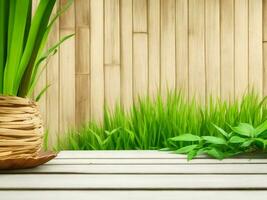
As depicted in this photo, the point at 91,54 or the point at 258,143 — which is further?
the point at 91,54

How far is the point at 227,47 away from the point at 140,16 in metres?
0.43

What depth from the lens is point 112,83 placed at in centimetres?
214

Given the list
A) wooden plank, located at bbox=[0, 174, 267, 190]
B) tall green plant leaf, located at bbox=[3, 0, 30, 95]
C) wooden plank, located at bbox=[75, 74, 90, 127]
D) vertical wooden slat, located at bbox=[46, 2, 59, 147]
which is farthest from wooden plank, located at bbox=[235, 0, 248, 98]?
tall green plant leaf, located at bbox=[3, 0, 30, 95]

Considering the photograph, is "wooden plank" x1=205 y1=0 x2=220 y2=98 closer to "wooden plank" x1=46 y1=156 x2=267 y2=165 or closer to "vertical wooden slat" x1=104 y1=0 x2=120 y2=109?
"vertical wooden slat" x1=104 y1=0 x2=120 y2=109

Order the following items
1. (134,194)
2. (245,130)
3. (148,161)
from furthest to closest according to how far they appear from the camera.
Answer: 1. (245,130)
2. (148,161)
3. (134,194)

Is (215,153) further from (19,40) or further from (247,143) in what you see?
(19,40)

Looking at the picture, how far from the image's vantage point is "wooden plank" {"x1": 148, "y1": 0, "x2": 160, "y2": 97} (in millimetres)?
2145

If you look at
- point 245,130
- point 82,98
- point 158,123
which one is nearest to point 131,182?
point 245,130

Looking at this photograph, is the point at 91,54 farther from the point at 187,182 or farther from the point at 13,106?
the point at 187,182

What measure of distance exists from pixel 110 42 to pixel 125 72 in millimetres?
155

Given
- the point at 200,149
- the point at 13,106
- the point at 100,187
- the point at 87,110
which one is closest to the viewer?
the point at 100,187

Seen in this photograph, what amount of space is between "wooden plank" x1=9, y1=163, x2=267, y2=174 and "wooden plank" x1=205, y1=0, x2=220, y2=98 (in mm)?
1087

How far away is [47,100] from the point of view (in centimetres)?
213

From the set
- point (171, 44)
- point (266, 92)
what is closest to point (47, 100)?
point (171, 44)
